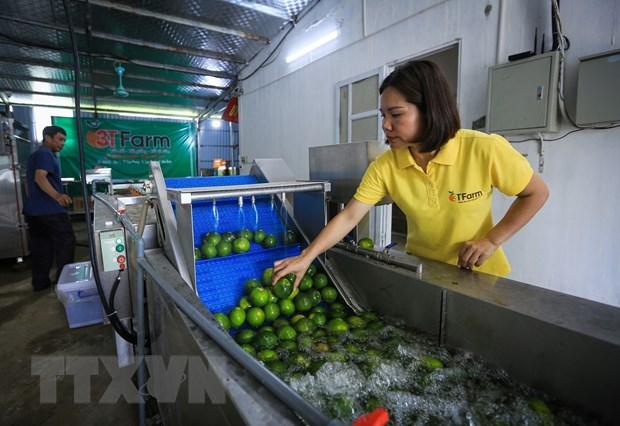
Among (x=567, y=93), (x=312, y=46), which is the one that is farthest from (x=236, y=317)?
(x=312, y=46)

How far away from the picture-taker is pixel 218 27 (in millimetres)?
5133

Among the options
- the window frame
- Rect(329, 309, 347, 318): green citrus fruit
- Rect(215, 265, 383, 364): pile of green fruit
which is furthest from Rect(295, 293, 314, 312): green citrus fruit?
the window frame

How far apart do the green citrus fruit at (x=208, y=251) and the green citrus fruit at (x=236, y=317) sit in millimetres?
287

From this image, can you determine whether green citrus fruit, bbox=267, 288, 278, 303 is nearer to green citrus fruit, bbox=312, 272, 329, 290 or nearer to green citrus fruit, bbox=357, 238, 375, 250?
green citrus fruit, bbox=312, 272, 329, 290

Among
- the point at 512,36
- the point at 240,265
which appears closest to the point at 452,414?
the point at 240,265

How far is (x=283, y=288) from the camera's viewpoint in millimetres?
1462

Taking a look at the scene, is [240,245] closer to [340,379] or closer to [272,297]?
[272,297]

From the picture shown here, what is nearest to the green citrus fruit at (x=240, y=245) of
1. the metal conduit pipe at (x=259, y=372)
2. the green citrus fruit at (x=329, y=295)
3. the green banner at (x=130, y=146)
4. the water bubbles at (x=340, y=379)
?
the green citrus fruit at (x=329, y=295)

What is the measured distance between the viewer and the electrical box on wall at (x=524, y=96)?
243 cm

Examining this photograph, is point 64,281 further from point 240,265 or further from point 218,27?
point 218,27

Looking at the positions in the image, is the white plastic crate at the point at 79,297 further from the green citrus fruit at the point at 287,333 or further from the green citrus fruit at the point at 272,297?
the green citrus fruit at the point at 287,333

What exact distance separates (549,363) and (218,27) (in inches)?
227

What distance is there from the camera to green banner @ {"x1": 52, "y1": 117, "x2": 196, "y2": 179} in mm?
8422

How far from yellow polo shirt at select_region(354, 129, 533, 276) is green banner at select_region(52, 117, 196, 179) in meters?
8.76
